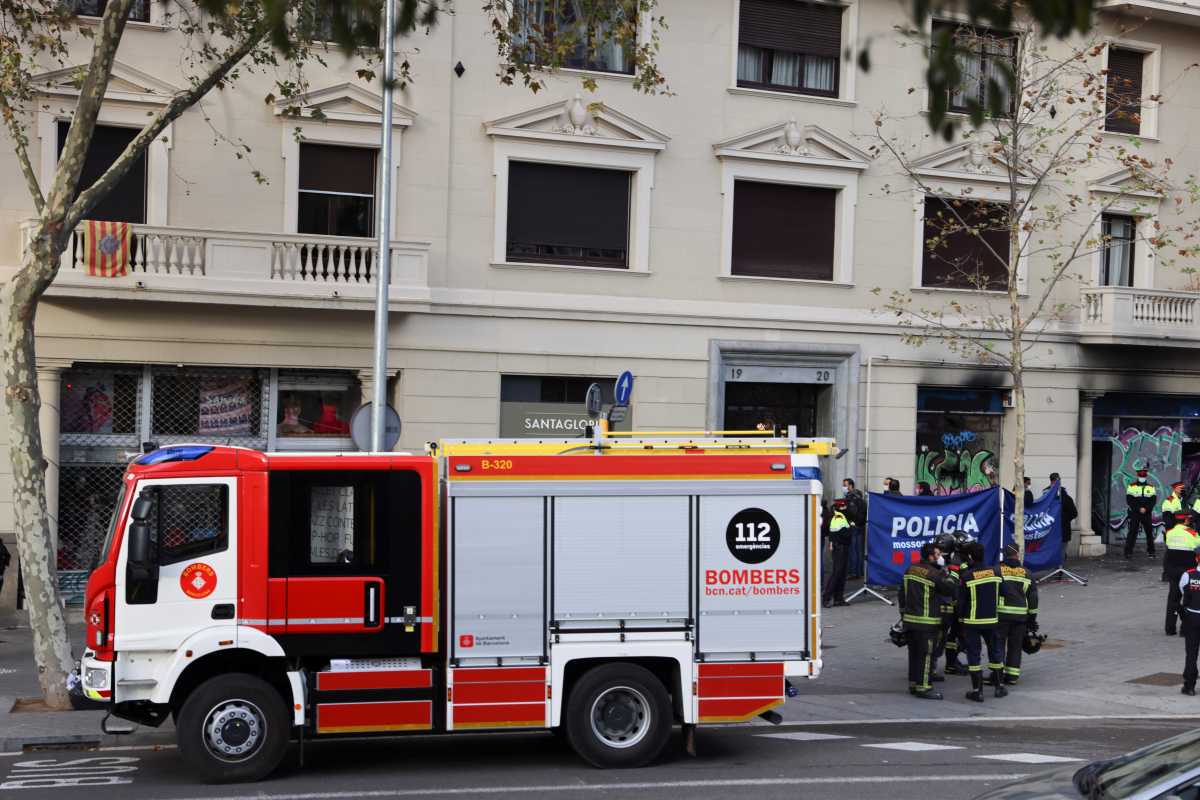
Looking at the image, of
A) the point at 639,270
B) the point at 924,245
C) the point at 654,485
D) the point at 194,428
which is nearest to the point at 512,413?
the point at 639,270

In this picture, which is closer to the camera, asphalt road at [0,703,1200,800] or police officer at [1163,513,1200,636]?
asphalt road at [0,703,1200,800]

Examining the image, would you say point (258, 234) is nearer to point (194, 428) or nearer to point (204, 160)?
point (204, 160)

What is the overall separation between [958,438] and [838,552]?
606 cm

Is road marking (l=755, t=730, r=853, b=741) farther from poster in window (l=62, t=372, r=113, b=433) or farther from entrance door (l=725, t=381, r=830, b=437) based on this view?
poster in window (l=62, t=372, r=113, b=433)

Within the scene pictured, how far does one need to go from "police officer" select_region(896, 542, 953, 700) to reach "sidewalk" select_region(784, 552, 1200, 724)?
213 mm

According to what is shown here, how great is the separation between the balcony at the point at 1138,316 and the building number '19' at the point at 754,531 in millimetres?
16936

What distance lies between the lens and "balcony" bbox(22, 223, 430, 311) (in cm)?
1955

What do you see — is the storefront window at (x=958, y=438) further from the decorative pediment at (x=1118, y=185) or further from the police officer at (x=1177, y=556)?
the police officer at (x=1177, y=556)

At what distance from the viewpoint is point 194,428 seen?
21.0 meters

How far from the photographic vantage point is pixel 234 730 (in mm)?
10406

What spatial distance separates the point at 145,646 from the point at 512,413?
12.6 m

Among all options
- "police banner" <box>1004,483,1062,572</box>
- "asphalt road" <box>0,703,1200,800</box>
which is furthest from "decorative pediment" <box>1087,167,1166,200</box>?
"asphalt road" <box>0,703,1200,800</box>

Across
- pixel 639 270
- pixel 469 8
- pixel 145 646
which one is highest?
pixel 469 8

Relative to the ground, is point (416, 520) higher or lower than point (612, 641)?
higher
